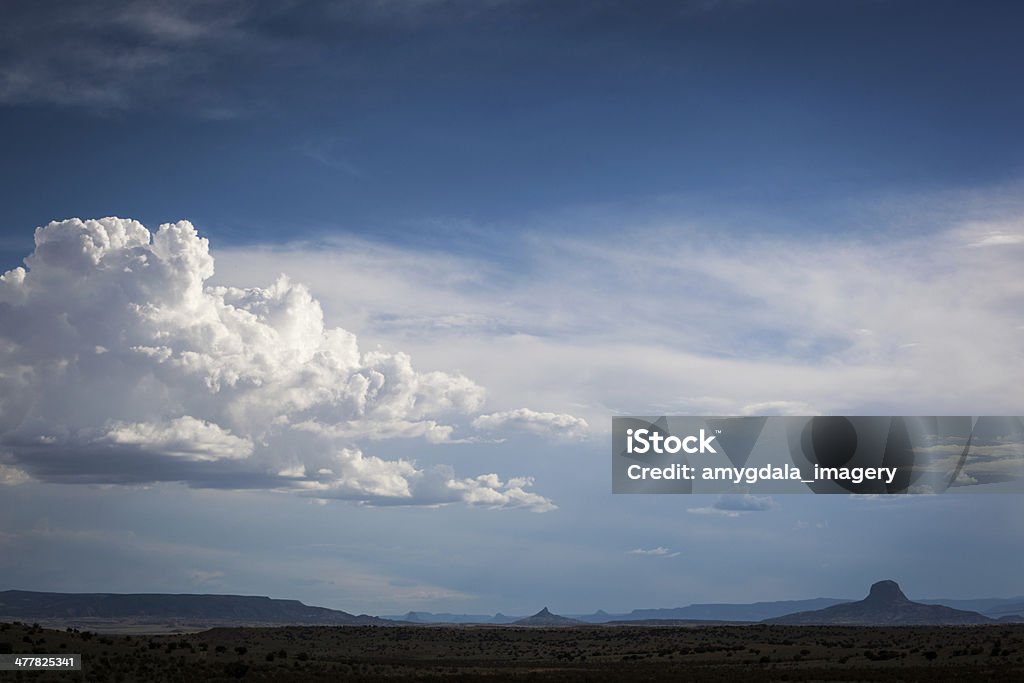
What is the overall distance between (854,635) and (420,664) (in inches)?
2547

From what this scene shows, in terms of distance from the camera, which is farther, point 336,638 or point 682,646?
point 336,638

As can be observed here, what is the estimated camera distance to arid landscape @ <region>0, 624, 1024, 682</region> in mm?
68375

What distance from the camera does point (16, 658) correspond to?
62531 millimetres

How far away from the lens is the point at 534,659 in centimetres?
10738

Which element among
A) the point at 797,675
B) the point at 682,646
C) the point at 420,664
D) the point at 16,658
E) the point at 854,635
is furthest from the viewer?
the point at 854,635

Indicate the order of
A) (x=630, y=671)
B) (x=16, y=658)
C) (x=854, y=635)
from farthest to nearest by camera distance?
(x=854, y=635) < (x=630, y=671) < (x=16, y=658)

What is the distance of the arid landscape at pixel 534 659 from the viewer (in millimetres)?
68375

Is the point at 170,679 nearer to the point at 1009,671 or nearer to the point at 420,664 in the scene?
the point at 420,664

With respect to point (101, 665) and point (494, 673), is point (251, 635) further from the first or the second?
point (101, 665)

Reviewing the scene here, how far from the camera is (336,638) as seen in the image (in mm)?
138125

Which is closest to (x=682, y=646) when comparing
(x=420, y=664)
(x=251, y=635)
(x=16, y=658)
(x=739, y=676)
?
(x=420, y=664)

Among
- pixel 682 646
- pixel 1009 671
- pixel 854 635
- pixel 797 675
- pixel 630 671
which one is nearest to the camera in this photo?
pixel 1009 671

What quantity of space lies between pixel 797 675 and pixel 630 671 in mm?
14902

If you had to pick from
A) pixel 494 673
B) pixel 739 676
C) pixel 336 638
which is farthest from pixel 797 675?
pixel 336 638
